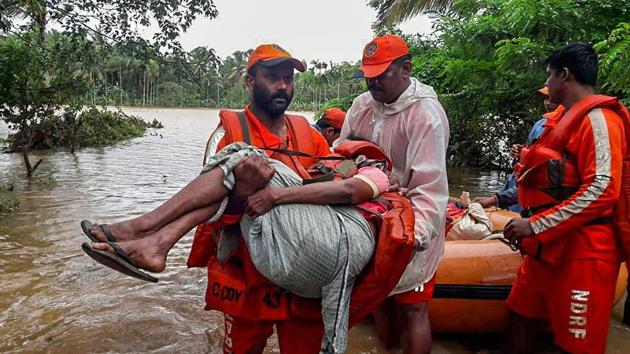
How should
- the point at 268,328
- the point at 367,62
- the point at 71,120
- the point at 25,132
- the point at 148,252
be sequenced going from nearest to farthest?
the point at 148,252
the point at 268,328
the point at 367,62
the point at 25,132
the point at 71,120

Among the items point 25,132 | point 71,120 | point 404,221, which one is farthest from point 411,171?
point 71,120

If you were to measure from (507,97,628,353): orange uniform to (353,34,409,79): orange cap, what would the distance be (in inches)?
38.6

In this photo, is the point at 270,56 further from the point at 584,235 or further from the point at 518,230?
the point at 584,235

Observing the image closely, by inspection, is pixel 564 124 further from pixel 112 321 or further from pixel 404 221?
pixel 112 321

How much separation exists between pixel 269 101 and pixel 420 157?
2.62 feet

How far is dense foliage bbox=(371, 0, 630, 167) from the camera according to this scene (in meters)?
6.44

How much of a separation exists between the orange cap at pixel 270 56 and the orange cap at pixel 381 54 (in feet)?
1.24

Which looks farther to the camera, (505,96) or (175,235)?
(505,96)

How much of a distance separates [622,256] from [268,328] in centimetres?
189

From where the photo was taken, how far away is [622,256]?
272cm

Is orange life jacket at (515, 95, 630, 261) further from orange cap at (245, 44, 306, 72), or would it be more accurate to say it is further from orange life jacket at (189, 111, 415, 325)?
orange cap at (245, 44, 306, 72)

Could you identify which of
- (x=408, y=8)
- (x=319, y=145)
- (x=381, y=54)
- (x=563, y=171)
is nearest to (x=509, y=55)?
(x=563, y=171)

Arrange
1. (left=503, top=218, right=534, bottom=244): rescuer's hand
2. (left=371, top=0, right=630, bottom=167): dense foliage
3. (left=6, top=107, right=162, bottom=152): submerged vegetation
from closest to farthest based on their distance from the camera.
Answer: (left=503, top=218, right=534, bottom=244): rescuer's hand, (left=371, top=0, right=630, bottom=167): dense foliage, (left=6, top=107, right=162, bottom=152): submerged vegetation

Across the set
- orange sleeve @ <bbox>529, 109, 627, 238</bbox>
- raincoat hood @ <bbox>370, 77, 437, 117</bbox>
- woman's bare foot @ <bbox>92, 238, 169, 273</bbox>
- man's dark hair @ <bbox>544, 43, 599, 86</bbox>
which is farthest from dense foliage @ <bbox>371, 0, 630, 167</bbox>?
woman's bare foot @ <bbox>92, 238, 169, 273</bbox>
